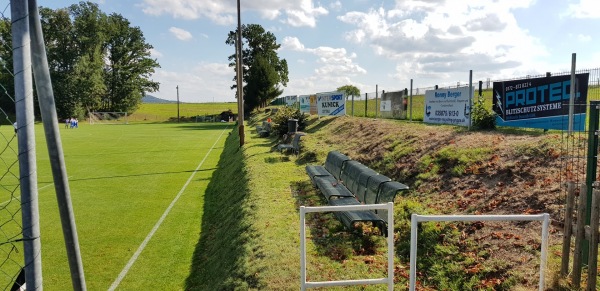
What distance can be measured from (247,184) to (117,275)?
14.0 ft

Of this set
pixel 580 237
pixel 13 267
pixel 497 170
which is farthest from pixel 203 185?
pixel 580 237

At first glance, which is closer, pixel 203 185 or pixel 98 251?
pixel 98 251

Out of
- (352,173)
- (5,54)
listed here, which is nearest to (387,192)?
(352,173)

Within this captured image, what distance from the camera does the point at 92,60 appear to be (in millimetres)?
70875

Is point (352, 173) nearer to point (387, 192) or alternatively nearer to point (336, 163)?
point (336, 163)

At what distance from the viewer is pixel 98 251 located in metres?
7.92

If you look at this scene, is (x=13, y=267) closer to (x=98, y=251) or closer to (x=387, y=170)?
(x=98, y=251)

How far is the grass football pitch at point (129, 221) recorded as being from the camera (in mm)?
6867

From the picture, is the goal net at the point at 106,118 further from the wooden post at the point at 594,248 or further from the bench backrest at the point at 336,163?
the wooden post at the point at 594,248

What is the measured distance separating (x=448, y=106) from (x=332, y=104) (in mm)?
10313

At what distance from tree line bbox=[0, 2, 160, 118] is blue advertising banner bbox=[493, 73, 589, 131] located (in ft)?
221

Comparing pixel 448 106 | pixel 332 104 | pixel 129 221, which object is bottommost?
pixel 129 221

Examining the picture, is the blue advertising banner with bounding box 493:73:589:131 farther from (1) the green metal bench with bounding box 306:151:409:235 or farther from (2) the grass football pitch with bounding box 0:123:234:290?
(2) the grass football pitch with bounding box 0:123:234:290

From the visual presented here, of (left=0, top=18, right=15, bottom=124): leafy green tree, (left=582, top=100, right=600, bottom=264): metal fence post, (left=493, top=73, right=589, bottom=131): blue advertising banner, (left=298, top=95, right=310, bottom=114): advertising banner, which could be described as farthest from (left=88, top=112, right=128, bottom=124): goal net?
(left=582, top=100, right=600, bottom=264): metal fence post
